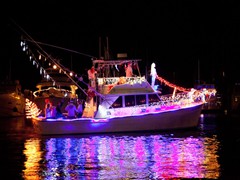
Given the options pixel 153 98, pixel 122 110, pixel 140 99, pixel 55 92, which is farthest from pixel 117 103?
pixel 55 92

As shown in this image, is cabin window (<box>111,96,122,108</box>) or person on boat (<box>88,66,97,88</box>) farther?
person on boat (<box>88,66,97,88</box>)

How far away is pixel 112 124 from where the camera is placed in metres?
34.8

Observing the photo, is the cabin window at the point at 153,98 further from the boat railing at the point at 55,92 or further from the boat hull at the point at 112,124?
the boat railing at the point at 55,92

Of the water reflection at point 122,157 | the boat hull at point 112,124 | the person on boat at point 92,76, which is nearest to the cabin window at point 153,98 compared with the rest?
the boat hull at point 112,124

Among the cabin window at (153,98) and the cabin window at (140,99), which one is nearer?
→ the cabin window at (140,99)

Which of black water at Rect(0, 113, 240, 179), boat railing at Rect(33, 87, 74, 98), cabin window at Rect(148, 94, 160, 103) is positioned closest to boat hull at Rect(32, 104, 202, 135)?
black water at Rect(0, 113, 240, 179)

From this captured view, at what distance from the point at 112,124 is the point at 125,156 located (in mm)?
10513

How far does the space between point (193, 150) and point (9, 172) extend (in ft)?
31.9

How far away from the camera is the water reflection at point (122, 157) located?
1962cm

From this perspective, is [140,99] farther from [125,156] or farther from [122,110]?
[125,156]

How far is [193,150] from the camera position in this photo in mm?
25875

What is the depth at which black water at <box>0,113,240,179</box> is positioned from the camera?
19688 mm

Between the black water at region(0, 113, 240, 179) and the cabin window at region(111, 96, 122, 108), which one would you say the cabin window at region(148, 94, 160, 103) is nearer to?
the cabin window at region(111, 96, 122, 108)

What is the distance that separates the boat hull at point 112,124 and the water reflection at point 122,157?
1.12m
